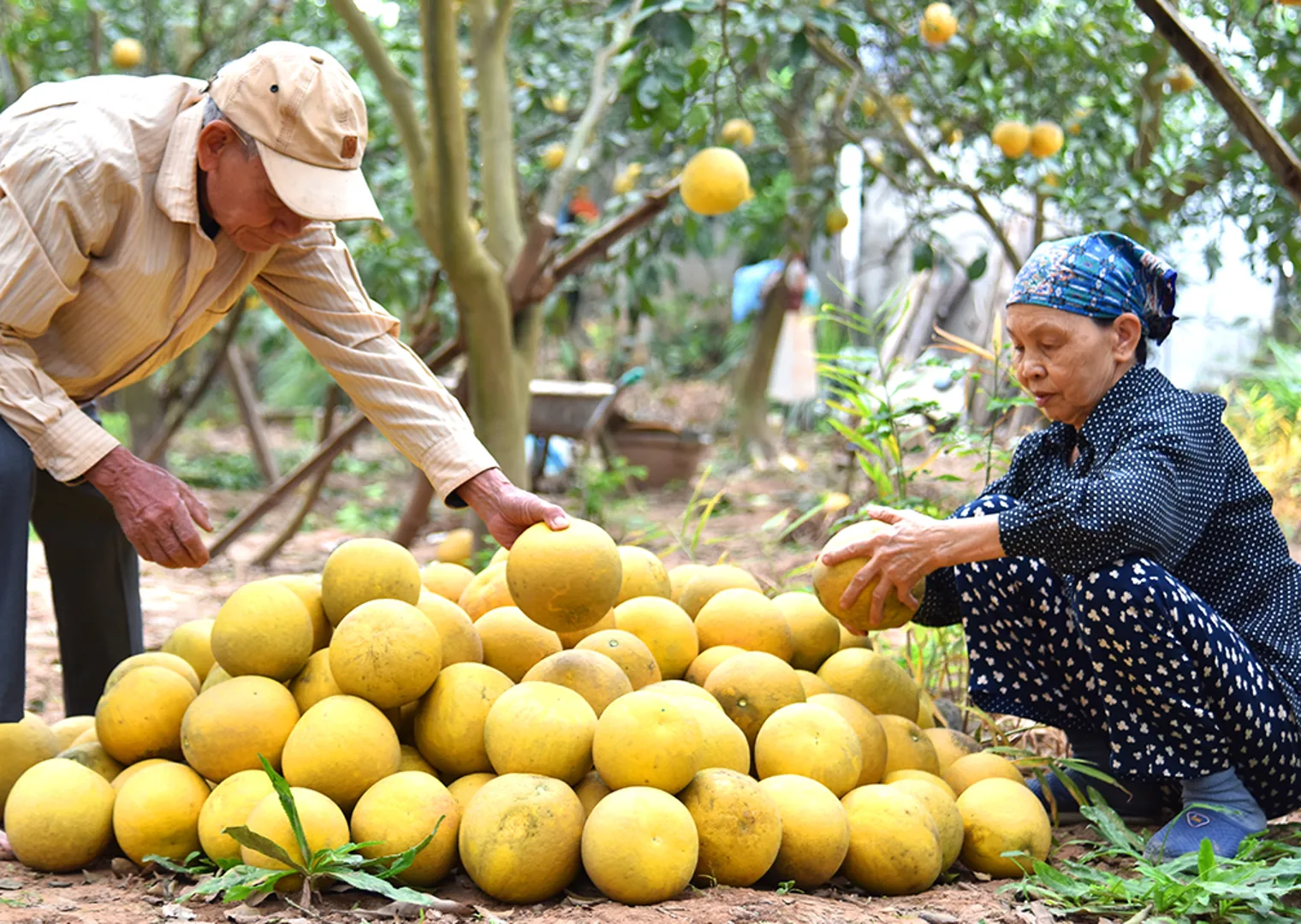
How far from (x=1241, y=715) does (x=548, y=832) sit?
1.27 metres

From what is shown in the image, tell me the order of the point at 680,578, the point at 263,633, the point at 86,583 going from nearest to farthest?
the point at 263,633 → the point at 86,583 → the point at 680,578

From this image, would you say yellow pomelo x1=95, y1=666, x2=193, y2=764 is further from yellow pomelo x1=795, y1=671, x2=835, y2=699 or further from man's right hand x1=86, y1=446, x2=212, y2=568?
yellow pomelo x1=795, y1=671, x2=835, y2=699

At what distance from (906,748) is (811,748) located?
298mm

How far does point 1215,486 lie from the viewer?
2332mm

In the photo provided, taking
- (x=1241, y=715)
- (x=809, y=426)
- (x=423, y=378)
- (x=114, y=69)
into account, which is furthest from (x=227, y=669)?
(x=809, y=426)

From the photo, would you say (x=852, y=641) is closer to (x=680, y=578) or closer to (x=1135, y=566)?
(x=680, y=578)

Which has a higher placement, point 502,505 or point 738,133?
point 738,133

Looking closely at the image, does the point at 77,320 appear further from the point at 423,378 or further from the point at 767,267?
the point at 767,267

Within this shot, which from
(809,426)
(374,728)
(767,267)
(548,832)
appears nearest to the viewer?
(548,832)

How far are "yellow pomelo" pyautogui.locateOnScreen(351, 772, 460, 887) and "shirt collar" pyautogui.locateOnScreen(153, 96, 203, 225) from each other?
114 cm

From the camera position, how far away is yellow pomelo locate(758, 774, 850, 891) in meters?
2.12

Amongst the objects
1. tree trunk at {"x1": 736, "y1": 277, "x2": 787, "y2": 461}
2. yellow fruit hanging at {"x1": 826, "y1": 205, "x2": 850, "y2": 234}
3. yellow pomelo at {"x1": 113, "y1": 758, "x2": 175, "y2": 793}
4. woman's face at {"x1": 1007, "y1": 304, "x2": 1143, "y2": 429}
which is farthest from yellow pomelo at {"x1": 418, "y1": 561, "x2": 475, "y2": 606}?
tree trunk at {"x1": 736, "y1": 277, "x2": 787, "y2": 461}

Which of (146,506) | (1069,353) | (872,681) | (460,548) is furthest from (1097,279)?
(460,548)

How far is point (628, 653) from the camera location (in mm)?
2408
